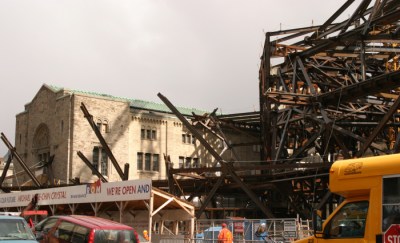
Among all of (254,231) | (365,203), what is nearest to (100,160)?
(254,231)

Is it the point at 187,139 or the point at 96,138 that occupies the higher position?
the point at 187,139

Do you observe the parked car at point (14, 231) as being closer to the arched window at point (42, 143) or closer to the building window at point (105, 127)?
the building window at point (105, 127)

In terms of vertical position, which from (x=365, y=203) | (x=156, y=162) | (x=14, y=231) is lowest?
(x=14, y=231)

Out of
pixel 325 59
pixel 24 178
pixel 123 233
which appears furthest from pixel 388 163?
pixel 24 178

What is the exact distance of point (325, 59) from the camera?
42.3 meters

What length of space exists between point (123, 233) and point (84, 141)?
3829 cm

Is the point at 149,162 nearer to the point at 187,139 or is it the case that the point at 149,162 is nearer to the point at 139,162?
the point at 139,162

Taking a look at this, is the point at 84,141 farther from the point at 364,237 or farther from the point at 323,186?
the point at 364,237

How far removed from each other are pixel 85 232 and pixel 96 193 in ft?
41.8

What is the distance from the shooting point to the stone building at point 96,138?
170 ft

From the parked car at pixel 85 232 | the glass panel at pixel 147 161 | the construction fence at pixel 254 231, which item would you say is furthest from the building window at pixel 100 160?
the parked car at pixel 85 232

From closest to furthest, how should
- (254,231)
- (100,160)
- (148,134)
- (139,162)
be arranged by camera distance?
(254,231) → (100,160) → (139,162) → (148,134)

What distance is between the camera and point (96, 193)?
27078 mm

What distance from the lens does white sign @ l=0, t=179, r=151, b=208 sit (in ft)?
79.3
